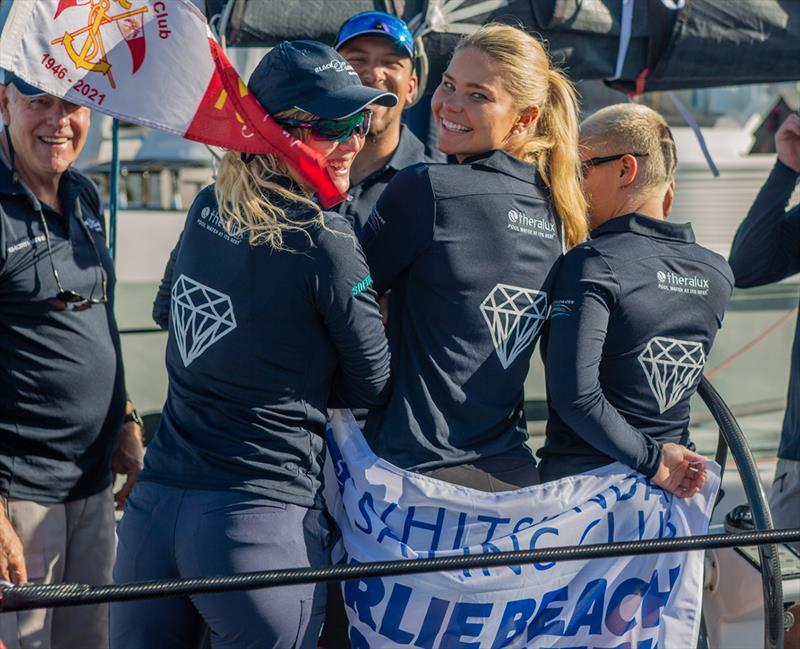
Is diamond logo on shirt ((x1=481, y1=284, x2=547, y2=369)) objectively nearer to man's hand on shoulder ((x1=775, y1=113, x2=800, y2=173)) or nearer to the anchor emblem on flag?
the anchor emblem on flag

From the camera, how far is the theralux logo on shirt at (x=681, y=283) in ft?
6.72

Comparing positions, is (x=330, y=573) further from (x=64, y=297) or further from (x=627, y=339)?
(x=64, y=297)

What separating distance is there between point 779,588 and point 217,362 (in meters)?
1.28

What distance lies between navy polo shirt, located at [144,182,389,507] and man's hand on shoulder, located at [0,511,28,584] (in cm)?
42

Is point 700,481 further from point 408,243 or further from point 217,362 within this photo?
point 217,362

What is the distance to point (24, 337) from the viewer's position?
2432mm

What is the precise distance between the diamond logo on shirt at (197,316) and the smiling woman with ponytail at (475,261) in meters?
0.32

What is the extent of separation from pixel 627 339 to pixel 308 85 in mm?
786

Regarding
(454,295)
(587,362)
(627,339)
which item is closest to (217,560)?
(454,295)

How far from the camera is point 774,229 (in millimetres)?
2963

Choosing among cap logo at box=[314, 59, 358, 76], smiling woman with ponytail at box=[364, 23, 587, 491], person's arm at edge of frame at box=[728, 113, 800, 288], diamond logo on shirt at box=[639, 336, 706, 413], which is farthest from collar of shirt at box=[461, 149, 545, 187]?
person's arm at edge of frame at box=[728, 113, 800, 288]

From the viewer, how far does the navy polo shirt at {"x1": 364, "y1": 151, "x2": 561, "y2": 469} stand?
75.4 inches

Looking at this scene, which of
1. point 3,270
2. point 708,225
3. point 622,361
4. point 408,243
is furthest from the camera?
point 708,225

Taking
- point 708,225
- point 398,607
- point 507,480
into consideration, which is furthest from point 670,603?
point 708,225
